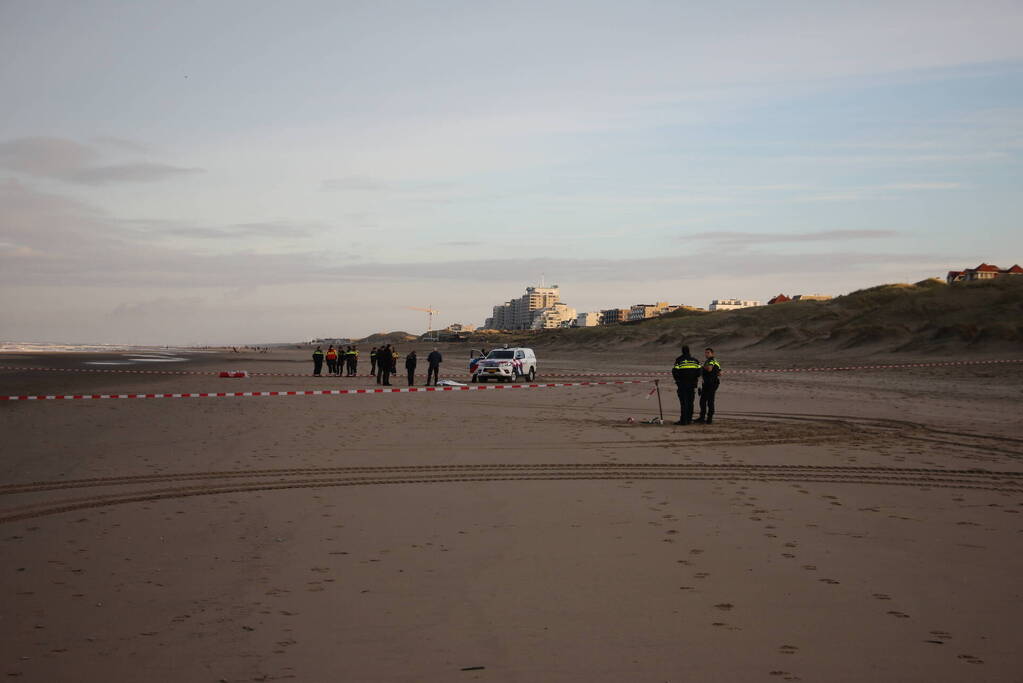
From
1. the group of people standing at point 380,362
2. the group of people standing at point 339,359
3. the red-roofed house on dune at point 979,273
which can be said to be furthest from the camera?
the red-roofed house on dune at point 979,273

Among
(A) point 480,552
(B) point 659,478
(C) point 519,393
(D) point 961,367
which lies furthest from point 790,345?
(A) point 480,552

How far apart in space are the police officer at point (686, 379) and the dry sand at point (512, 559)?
2412 mm

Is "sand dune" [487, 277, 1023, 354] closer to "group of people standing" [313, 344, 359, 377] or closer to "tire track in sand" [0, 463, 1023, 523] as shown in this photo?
"group of people standing" [313, 344, 359, 377]

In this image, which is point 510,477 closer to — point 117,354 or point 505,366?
point 505,366

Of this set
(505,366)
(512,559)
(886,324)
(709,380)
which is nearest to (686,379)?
(709,380)

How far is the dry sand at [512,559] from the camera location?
A: 4.60 meters

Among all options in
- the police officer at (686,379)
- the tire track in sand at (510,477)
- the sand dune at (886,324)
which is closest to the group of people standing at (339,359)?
the police officer at (686,379)

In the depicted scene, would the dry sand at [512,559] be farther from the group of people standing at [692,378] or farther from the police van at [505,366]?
the police van at [505,366]

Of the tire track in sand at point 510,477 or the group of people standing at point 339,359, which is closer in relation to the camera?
the tire track in sand at point 510,477

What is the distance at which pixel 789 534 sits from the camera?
740 centimetres

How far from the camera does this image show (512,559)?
6633 mm

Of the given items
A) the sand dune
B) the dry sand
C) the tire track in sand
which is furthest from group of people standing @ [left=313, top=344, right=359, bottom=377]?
the tire track in sand

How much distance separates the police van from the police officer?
18.7m

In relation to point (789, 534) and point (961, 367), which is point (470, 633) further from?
point (961, 367)
